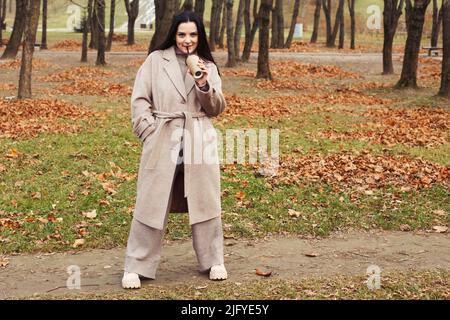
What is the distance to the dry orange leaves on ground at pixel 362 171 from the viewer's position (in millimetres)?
10844

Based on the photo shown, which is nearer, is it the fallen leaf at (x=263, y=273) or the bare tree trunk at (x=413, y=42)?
the fallen leaf at (x=263, y=273)

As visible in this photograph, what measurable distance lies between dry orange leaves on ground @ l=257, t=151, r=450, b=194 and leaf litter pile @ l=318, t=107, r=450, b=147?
183cm

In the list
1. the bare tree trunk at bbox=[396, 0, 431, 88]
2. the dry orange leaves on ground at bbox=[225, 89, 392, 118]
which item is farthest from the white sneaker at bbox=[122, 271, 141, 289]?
the bare tree trunk at bbox=[396, 0, 431, 88]

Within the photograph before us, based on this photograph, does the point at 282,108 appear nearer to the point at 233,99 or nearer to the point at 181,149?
the point at 233,99

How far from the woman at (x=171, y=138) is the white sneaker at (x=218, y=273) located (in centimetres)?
48

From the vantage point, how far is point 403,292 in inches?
246

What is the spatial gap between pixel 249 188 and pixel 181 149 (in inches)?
166

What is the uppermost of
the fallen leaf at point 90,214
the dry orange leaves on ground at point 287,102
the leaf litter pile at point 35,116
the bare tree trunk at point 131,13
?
the bare tree trunk at point 131,13

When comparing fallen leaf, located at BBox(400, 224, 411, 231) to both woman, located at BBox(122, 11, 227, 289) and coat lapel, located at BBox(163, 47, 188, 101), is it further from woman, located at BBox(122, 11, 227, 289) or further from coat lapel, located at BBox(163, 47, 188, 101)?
coat lapel, located at BBox(163, 47, 188, 101)

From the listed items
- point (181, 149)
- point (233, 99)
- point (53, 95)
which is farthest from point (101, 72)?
point (181, 149)

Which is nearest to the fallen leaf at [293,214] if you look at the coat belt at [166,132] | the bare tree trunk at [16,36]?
the coat belt at [166,132]

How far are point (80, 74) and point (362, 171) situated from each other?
18.4 m

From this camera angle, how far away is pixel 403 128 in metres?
15.8

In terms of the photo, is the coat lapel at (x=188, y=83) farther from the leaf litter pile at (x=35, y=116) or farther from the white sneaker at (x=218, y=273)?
the leaf litter pile at (x=35, y=116)
